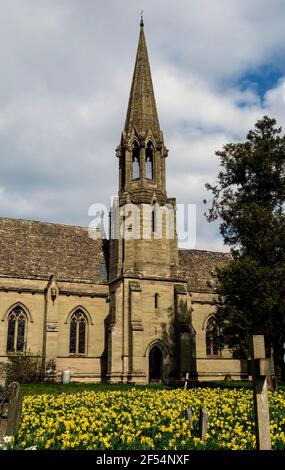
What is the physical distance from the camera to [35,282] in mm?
34281

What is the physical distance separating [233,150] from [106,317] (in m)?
15.9

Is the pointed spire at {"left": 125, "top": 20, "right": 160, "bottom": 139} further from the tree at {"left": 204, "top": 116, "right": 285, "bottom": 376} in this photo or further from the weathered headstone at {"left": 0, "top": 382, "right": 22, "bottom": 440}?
the weathered headstone at {"left": 0, "top": 382, "right": 22, "bottom": 440}

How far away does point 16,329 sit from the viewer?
3316cm

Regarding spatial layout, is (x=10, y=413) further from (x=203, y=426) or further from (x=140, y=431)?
(x=203, y=426)

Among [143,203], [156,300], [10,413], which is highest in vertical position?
[143,203]

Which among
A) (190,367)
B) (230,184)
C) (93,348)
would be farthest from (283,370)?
(93,348)

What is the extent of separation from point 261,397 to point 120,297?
2587 centimetres

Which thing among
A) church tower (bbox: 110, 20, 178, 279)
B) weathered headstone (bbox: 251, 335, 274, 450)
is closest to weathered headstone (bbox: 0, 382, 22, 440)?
weathered headstone (bbox: 251, 335, 274, 450)

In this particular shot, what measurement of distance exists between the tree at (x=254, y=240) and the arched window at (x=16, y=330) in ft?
47.9

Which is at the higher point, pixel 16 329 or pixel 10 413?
pixel 16 329

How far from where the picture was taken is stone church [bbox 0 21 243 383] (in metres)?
32.4

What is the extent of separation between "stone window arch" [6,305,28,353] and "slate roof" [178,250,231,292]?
13.0m

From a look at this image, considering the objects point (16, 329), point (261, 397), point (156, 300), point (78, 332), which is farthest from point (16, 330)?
point (261, 397)
